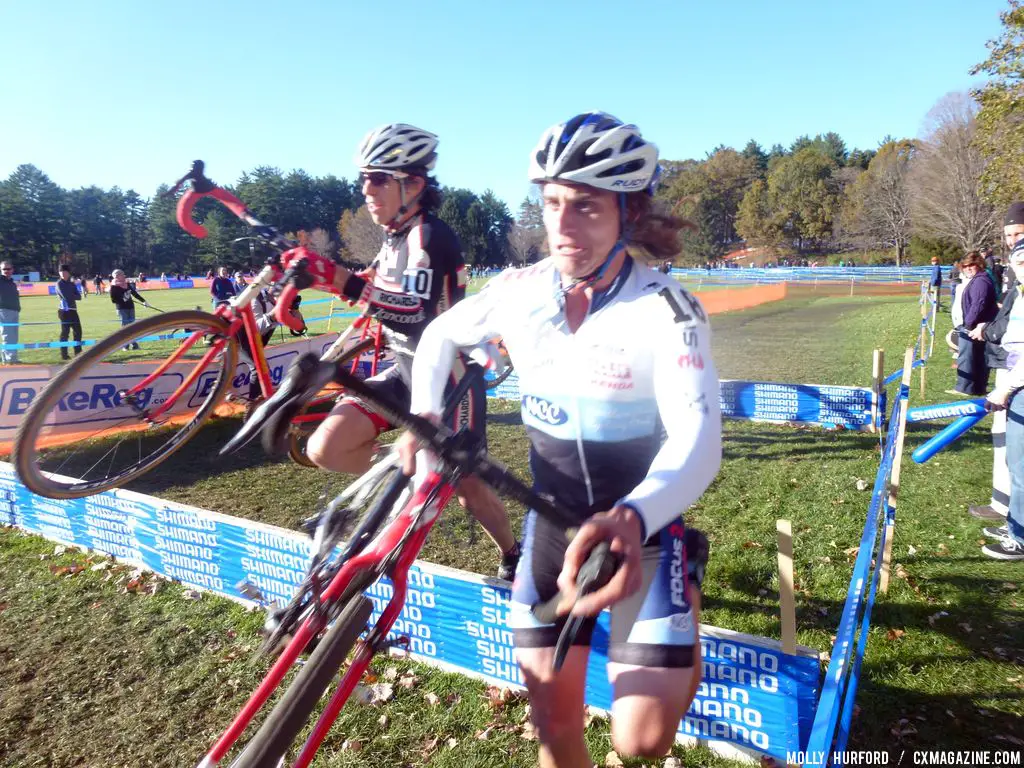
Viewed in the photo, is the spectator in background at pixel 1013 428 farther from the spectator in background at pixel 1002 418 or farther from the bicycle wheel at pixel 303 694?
the bicycle wheel at pixel 303 694

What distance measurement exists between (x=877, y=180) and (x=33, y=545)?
2686 inches

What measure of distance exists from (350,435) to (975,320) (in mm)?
9961

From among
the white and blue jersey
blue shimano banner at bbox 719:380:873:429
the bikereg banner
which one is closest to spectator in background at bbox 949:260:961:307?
blue shimano banner at bbox 719:380:873:429

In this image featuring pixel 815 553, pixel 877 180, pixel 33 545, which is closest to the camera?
pixel 815 553

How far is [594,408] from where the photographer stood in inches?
90.3

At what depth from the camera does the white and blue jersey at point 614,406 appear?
6.62 ft

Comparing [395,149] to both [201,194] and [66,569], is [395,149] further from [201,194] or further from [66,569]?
[66,569]

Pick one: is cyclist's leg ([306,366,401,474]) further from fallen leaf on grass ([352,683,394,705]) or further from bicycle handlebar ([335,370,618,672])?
bicycle handlebar ([335,370,618,672])

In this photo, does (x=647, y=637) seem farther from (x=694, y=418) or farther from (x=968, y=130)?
(x=968, y=130)

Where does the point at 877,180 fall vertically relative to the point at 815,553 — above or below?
above

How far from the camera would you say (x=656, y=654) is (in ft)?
6.91

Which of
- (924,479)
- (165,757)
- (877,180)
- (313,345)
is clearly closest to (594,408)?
(165,757)

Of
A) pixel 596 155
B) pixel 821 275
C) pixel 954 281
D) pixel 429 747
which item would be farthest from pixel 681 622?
pixel 821 275

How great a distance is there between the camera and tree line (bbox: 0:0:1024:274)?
147 feet
